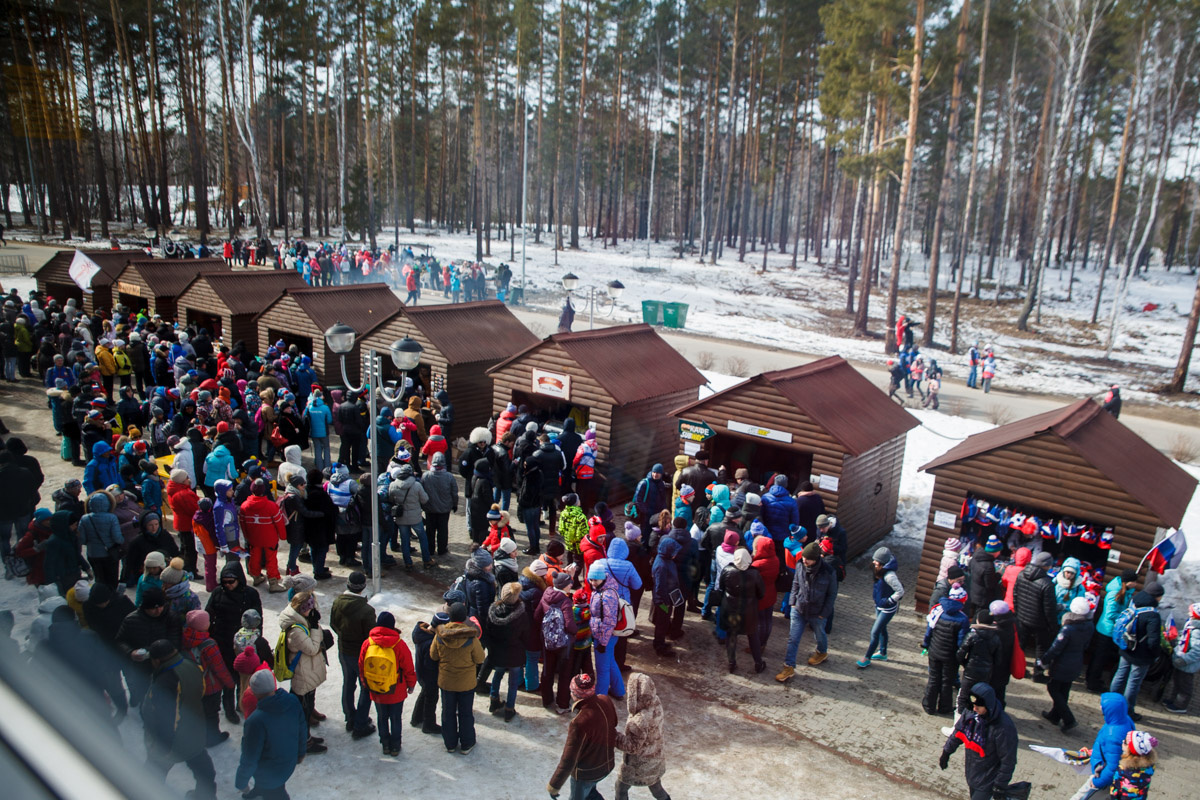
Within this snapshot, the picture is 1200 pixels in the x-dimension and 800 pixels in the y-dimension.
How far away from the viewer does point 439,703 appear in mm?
7508

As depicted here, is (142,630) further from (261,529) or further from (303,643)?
(261,529)

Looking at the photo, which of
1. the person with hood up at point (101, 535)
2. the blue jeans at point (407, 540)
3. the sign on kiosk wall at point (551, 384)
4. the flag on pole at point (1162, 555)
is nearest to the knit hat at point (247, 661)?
the person with hood up at point (101, 535)

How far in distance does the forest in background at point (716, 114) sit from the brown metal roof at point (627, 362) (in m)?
14.3

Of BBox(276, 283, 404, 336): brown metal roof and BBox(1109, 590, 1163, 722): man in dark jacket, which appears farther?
BBox(276, 283, 404, 336): brown metal roof

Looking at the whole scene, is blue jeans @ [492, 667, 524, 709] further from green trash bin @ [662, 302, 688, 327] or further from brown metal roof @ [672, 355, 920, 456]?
green trash bin @ [662, 302, 688, 327]

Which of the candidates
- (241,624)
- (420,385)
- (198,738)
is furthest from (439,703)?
(420,385)

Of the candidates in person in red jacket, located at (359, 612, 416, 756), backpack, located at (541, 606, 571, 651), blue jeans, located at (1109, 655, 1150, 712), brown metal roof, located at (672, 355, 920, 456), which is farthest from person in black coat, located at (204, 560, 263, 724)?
blue jeans, located at (1109, 655, 1150, 712)

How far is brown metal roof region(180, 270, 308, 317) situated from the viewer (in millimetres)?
19297

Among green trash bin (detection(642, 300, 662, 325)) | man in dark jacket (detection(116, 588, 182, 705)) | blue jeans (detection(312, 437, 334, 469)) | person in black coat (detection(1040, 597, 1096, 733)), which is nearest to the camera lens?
man in dark jacket (detection(116, 588, 182, 705))

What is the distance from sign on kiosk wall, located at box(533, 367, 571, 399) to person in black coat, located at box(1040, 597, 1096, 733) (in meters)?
7.75

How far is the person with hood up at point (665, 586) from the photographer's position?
827 centimetres

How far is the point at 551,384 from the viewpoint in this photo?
43.4ft

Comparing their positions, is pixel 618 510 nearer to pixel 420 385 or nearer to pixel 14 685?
pixel 420 385

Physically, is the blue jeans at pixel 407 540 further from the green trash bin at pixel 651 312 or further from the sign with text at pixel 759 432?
the green trash bin at pixel 651 312
